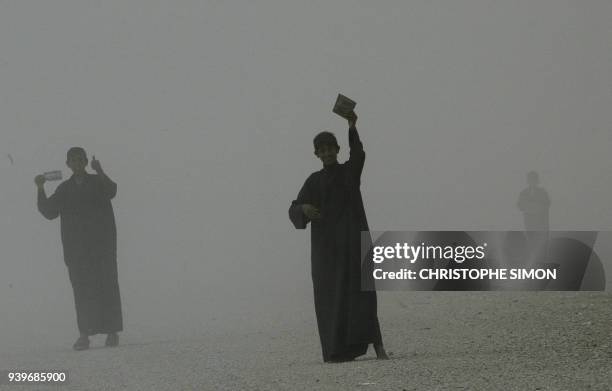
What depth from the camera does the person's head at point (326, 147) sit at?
10.6 metres

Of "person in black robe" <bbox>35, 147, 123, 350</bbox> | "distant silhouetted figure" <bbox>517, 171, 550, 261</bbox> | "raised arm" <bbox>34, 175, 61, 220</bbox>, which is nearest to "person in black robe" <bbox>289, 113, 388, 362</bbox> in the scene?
"person in black robe" <bbox>35, 147, 123, 350</bbox>

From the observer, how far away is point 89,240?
49.1ft

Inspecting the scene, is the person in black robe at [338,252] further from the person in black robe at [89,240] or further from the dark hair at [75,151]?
the person in black robe at [89,240]

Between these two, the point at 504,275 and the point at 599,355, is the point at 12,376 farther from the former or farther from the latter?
the point at 504,275

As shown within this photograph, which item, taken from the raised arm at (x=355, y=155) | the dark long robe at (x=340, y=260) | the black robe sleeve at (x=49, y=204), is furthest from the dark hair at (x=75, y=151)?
the raised arm at (x=355, y=155)

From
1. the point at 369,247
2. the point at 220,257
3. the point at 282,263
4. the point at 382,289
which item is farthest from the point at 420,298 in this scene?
the point at 220,257

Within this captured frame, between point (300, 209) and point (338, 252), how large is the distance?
48cm

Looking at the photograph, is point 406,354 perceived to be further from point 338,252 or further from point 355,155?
point 355,155

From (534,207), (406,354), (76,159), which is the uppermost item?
(76,159)

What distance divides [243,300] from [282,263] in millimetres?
16239

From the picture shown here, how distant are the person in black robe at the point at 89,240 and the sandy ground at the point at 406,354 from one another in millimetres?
505

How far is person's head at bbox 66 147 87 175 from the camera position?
14359mm

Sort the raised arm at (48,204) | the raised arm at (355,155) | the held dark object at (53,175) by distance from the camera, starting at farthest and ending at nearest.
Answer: the raised arm at (48,204)
the held dark object at (53,175)
the raised arm at (355,155)

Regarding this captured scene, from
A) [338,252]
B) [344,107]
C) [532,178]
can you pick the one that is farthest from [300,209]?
[532,178]
